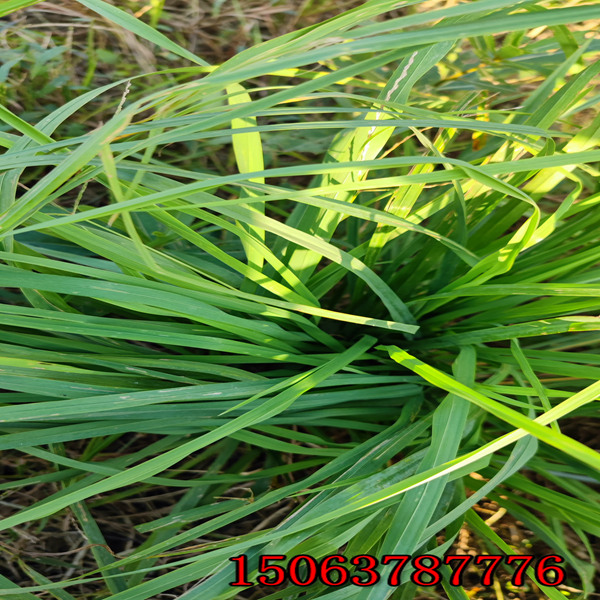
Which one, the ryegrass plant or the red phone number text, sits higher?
the ryegrass plant

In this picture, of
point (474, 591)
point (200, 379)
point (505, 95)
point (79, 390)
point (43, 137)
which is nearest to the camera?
point (43, 137)

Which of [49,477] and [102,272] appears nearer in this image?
[102,272]

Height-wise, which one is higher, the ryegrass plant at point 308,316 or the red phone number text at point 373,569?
the ryegrass plant at point 308,316

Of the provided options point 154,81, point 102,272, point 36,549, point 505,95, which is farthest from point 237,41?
point 36,549

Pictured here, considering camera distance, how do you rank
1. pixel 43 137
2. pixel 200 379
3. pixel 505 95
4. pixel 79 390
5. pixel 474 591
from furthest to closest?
pixel 505 95 → pixel 474 591 → pixel 200 379 → pixel 79 390 → pixel 43 137

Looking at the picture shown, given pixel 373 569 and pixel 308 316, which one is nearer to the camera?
pixel 373 569

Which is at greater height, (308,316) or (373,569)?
(308,316)

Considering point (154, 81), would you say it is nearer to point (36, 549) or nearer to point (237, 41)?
point (237, 41)

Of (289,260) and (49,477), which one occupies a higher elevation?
(289,260)
